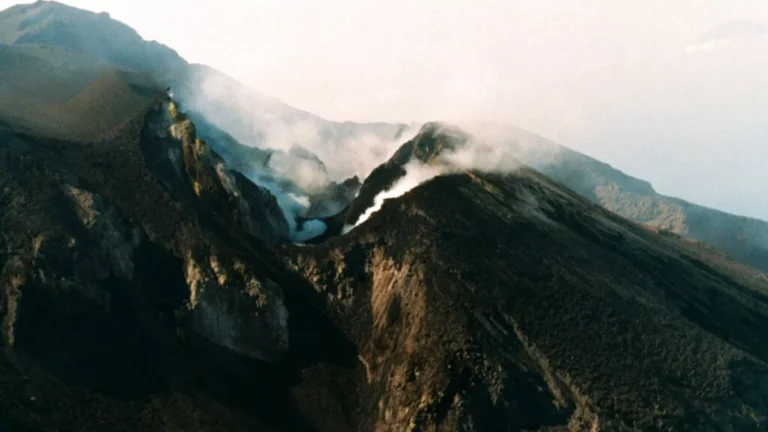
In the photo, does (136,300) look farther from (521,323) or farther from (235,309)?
(521,323)

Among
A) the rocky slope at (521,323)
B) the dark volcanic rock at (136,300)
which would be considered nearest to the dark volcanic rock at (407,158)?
the rocky slope at (521,323)

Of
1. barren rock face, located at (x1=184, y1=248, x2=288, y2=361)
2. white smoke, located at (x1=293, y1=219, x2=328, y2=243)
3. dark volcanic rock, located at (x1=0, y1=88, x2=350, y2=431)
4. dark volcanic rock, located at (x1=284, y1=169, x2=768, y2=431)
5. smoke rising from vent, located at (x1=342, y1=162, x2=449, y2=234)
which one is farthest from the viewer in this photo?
white smoke, located at (x1=293, y1=219, x2=328, y2=243)

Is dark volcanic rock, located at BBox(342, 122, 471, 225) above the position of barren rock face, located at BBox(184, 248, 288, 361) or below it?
above

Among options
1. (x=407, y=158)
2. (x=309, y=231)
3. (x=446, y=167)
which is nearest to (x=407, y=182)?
(x=446, y=167)

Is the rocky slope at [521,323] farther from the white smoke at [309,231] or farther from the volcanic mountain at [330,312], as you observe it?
the white smoke at [309,231]

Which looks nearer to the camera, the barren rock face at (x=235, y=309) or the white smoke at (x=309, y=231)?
the barren rock face at (x=235, y=309)

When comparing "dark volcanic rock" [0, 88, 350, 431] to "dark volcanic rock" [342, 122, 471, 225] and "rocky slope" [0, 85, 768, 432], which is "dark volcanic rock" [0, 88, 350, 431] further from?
"dark volcanic rock" [342, 122, 471, 225]

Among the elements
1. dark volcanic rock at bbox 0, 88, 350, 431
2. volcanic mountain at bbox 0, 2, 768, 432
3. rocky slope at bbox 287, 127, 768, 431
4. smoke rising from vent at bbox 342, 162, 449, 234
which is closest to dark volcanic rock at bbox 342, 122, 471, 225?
smoke rising from vent at bbox 342, 162, 449, 234

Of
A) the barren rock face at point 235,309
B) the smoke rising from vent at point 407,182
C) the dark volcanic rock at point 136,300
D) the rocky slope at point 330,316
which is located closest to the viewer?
the dark volcanic rock at point 136,300
